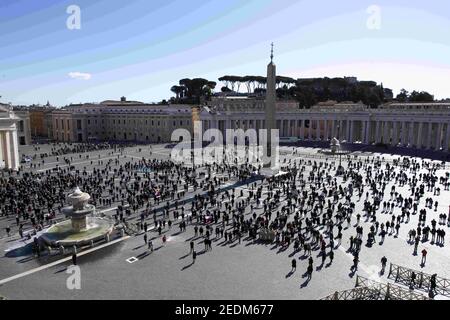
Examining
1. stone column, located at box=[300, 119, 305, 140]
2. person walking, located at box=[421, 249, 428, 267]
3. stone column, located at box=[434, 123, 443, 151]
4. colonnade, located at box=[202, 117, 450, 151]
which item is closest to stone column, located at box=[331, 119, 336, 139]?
colonnade, located at box=[202, 117, 450, 151]

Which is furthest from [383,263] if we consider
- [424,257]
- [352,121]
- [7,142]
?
[352,121]

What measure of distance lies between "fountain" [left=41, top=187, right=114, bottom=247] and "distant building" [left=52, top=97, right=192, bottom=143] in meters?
57.3

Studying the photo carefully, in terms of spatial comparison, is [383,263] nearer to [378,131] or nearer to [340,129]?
[378,131]

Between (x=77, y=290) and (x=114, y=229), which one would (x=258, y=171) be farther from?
(x=77, y=290)

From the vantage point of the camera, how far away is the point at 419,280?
14508 millimetres

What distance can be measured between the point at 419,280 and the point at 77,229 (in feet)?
57.5

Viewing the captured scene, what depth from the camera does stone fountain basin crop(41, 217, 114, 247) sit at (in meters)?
19.3

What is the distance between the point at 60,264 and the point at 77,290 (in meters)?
3.31

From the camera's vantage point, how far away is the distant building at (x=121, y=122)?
7862 cm

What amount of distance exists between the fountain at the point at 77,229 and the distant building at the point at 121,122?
188 ft

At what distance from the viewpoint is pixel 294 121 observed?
242ft

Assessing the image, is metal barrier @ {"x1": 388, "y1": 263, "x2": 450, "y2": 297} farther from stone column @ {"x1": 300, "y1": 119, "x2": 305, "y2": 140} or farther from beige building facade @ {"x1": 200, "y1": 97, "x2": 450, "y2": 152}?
stone column @ {"x1": 300, "y1": 119, "x2": 305, "y2": 140}
